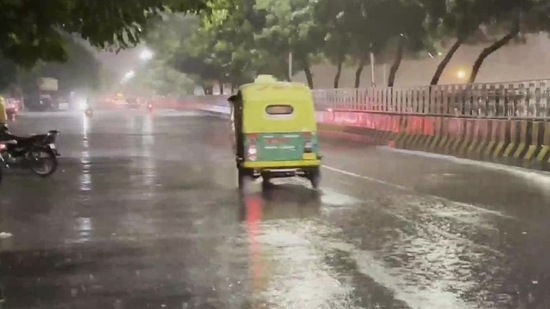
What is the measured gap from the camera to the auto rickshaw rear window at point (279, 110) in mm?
17453

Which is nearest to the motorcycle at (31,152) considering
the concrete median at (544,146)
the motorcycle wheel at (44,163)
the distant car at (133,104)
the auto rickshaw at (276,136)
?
the motorcycle wheel at (44,163)

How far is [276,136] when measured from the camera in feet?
56.0

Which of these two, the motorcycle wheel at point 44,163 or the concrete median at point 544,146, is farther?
the concrete median at point 544,146

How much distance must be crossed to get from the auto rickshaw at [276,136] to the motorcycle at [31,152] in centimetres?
527

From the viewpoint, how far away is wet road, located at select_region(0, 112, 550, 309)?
8312 millimetres

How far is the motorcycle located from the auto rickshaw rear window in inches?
232

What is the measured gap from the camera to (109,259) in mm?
10180

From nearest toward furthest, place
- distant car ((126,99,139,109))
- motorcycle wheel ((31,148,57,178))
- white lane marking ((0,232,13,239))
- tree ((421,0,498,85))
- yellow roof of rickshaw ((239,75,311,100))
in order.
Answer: white lane marking ((0,232,13,239))
yellow roof of rickshaw ((239,75,311,100))
motorcycle wheel ((31,148,57,178))
tree ((421,0,498,85))
distant car ((126,99,139,109))

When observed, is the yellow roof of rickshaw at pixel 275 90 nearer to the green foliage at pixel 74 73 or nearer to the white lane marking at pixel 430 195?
the white lane marking at pixel 430 195

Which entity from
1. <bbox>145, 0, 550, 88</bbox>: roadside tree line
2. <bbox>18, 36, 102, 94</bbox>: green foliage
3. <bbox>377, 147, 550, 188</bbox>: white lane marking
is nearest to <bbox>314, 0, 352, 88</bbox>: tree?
<bbox>145, 0, 550, 88</bbox>: roadside tree line

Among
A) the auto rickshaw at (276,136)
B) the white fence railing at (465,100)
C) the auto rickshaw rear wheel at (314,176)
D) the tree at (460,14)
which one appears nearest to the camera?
the auto rickshaw at (276,136)

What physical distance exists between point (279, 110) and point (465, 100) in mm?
11170

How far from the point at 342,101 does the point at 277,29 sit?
1103 centimetres

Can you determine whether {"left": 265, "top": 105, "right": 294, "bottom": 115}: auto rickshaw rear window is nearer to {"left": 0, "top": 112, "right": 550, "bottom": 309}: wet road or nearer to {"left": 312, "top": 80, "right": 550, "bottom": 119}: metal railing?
{"left": 0, "top": 112, "right": 550, "bottom": 309}: wet road
